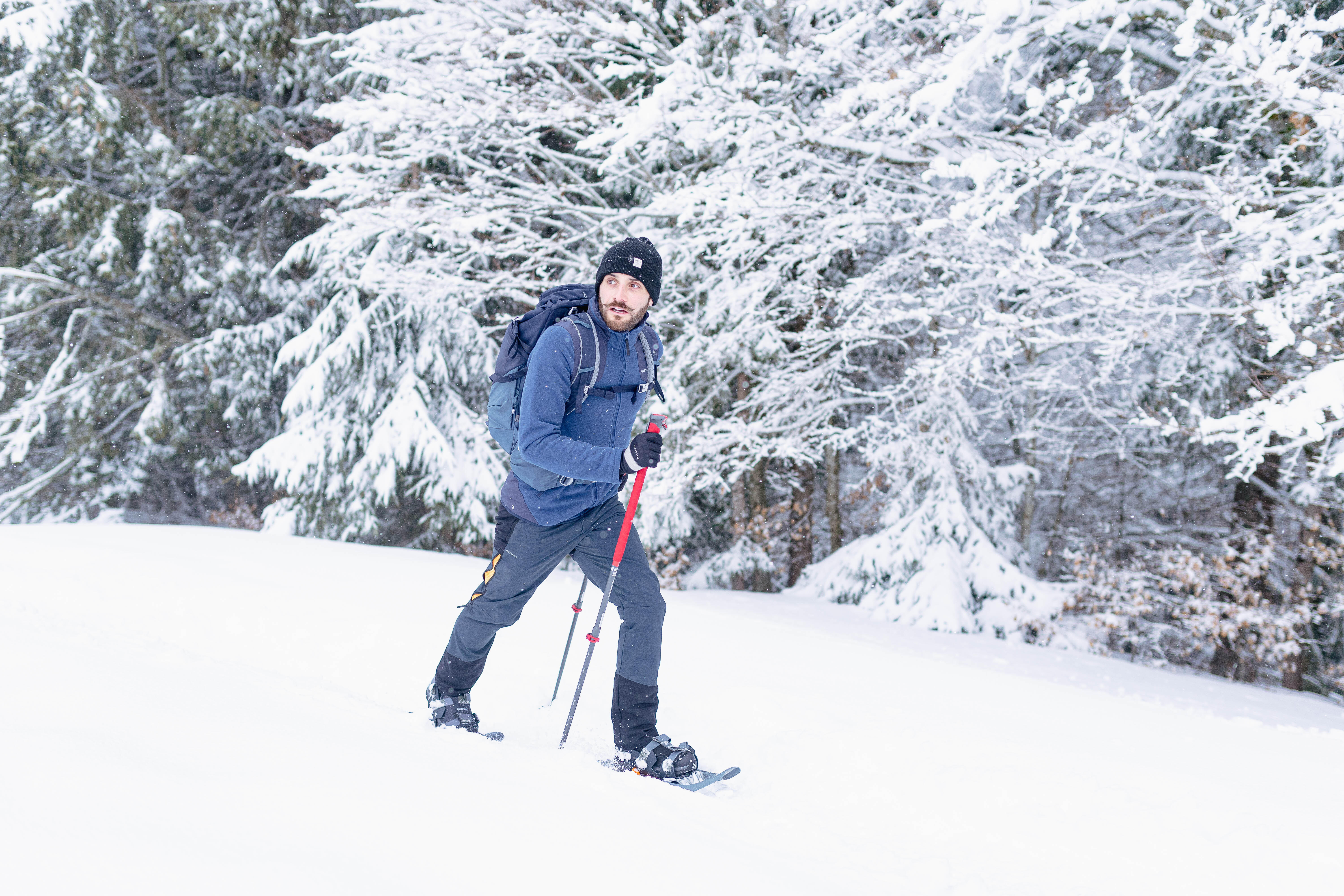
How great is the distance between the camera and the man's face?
9.70 ft

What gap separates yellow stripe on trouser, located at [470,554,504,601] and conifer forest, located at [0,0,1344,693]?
323 centimetres

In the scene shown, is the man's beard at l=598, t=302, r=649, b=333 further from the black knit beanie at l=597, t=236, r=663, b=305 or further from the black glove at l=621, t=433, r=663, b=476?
the black glove at l=621, t=433, r=663, b=476

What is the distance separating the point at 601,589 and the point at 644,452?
65cm

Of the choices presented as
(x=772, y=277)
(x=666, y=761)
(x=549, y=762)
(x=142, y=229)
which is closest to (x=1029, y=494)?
(x=772, y=277)

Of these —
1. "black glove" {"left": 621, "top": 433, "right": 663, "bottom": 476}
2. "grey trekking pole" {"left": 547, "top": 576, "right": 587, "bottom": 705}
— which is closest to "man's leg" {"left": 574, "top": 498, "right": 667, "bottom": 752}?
"black glove" {"left": 621, "top": 433, "right": 663, "bottom": 476}

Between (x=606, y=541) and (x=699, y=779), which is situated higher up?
(x=606, y=541)

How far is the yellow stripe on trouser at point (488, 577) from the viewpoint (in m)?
3.05

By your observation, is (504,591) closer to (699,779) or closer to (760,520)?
(699,779)

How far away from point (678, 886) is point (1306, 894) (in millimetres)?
1896

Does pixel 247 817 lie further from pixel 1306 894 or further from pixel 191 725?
pixel 1306 894

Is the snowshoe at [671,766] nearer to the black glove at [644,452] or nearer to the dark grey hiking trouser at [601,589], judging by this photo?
the dark grey hiking trouser at [601,589]

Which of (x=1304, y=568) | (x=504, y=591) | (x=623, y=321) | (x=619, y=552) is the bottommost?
(x=504, y=591)

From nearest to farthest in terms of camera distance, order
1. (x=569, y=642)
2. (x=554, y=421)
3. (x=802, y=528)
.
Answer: (x=554, y=421)
(x=569, y=642)
(x=802, y=528)

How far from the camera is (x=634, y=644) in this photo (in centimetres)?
300
